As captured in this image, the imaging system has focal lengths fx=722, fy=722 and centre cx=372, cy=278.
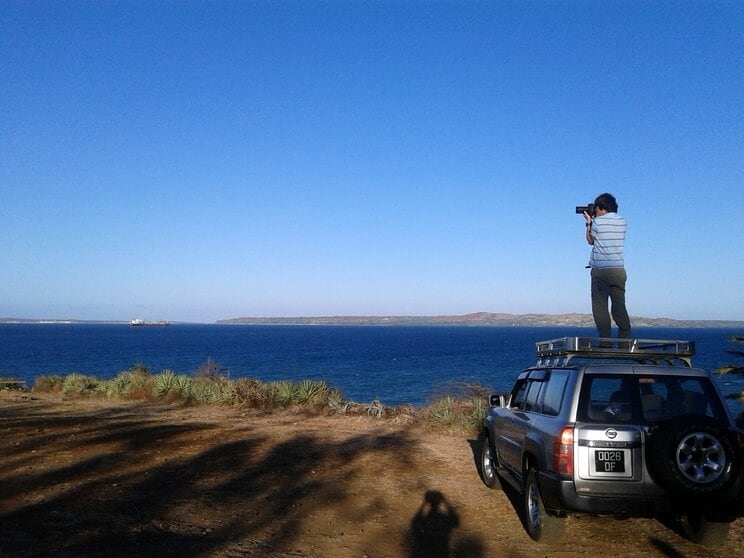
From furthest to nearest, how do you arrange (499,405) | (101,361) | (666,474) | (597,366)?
(101,361)
(499,405)
(597,366)
(666,474)

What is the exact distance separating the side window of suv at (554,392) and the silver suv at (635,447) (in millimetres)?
15

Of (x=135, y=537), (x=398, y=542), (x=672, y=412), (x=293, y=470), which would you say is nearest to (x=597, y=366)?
(x=672, y=412)

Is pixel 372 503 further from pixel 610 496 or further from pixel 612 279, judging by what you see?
pixel 612 279

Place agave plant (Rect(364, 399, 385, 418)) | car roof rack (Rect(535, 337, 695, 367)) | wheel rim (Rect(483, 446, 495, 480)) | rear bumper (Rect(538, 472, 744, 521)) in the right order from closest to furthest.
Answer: rear bumper (Rect(538, 472, 744, 521)), car roof rack (Rect(535, 337, 695, 367)), wheel rim (Rect(483, 446, 495, 480)), agave plant (Rect(364, 399, 385, 418))

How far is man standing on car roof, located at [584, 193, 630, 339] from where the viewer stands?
9125 mm

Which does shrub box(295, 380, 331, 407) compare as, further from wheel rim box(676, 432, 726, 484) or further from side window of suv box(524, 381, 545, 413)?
wheel rim box(676, 432, 726, 484)

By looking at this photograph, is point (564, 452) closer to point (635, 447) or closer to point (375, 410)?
point (635, 447)

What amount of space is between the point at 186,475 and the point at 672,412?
6141mm

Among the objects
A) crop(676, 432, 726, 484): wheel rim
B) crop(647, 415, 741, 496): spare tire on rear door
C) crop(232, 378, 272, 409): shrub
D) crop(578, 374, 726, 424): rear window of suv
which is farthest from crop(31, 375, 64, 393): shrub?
crop(676, 432, 726, 484): wheel rim

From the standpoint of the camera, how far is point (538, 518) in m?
6.99

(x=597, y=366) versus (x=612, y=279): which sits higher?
(x=612, y=279)

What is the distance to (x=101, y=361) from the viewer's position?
64.1 metres

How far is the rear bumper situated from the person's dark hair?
4.06m

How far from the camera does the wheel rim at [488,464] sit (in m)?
9.64
